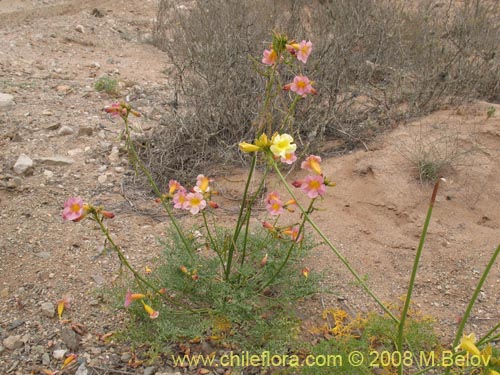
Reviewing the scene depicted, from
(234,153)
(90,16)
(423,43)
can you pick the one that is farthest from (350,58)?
(90,16)

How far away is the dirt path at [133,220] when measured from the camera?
230cm

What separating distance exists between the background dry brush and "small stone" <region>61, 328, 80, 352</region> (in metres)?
1.36

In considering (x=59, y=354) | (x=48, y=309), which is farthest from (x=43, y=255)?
(x=59, y=354)

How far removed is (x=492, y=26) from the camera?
484 cm

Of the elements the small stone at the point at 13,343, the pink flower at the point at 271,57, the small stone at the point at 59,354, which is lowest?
the small stone at the point at 13,343

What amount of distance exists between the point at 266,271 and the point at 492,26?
388 cm

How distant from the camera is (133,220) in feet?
9.57

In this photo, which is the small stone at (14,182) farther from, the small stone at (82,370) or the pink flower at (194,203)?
the pink flower at (194,203)

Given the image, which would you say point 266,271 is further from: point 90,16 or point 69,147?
point 90,16

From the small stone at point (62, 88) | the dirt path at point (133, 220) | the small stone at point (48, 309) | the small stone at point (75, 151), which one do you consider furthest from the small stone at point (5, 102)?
the small stone at point (48, 309)

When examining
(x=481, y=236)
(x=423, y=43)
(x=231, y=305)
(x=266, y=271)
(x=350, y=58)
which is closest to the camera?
(x=231, y=305)

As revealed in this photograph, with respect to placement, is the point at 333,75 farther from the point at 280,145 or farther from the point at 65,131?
the point at 280,145

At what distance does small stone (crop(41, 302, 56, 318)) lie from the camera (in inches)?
88.6

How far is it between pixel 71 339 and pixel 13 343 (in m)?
0.24
